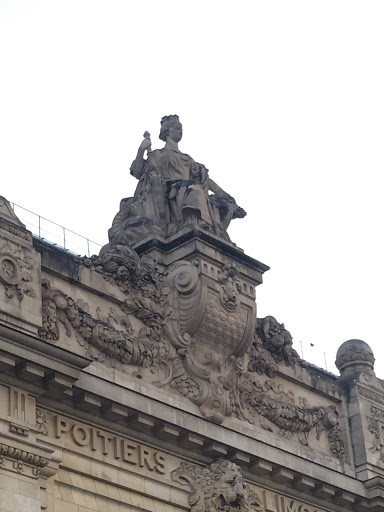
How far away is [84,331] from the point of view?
25.0 meters

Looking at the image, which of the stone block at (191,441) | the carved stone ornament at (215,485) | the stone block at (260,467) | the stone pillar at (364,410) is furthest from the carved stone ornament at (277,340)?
the stone block at (191,441)

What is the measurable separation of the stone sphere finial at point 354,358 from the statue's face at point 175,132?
5874 millimetres

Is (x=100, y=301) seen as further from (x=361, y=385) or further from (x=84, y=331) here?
(x=361, y=385)

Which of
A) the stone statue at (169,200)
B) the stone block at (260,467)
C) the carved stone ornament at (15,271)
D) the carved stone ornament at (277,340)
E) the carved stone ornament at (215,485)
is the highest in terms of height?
the stone statue at (169,200)

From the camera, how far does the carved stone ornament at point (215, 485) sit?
25.5 meters

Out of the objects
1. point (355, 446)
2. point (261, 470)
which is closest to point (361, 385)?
point (355, 446)

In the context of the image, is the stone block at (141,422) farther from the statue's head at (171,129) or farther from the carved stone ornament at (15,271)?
the statue's head at (171,129)

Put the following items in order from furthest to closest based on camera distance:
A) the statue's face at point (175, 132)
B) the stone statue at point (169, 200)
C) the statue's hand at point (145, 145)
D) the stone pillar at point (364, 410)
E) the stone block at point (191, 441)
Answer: the statue's face at point (175, 132), the stone pillar at point (364, 410), the statue's hand at point (145, 145), the stone statue at point (169, 200), the stone block at point (191, 441)

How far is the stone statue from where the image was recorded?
2811cm

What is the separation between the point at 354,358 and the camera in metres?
31.3

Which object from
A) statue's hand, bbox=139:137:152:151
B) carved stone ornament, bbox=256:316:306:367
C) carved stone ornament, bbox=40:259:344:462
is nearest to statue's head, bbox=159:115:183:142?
statue's hand, bbox=139:137:152:151

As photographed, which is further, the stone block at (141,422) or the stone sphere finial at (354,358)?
the stone sphere finial at (354,358)

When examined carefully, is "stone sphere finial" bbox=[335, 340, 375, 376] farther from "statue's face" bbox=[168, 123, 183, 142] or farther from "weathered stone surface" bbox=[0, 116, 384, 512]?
"statue's face" bbox=[168, 123, 183, 142]

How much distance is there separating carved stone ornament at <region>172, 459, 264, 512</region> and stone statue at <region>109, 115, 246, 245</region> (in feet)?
15.3
